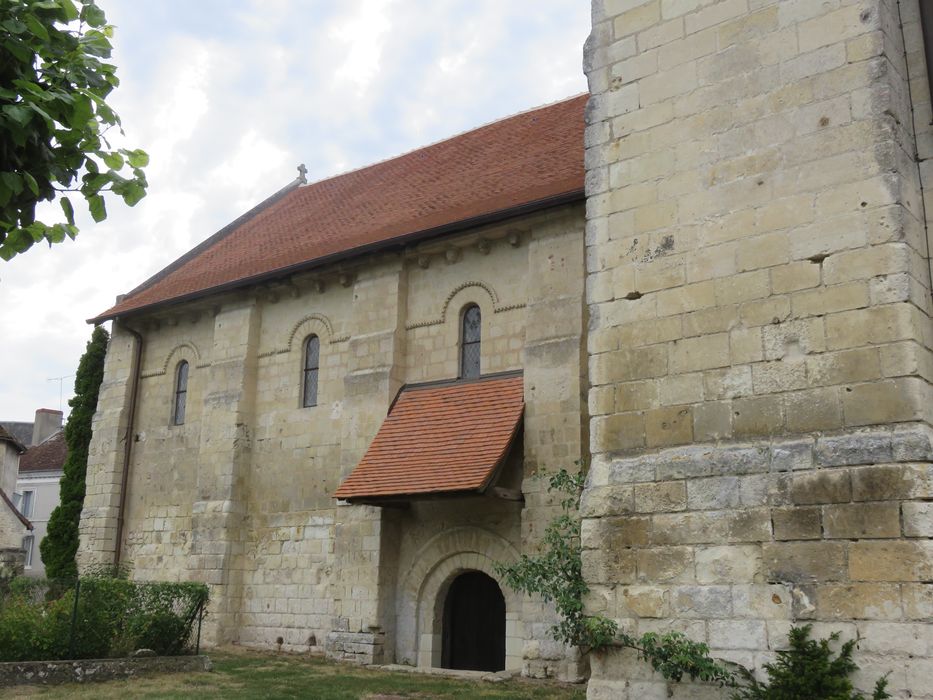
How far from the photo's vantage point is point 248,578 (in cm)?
1669

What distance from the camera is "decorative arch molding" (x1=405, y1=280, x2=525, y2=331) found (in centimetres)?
1448

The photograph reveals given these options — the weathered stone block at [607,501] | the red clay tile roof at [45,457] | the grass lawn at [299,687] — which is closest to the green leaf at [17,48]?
the weathered stone block at [607,501]

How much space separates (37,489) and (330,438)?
2259cm

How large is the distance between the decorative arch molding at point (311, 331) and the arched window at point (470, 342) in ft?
7.75

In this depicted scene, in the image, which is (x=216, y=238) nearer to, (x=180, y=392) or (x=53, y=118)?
(x=180, y=392)

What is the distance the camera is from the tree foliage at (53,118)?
14.8ft

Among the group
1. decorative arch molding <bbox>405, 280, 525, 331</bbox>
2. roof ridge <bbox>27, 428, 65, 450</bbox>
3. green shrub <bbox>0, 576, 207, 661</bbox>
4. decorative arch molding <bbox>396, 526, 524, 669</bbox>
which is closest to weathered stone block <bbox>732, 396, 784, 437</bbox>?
decorative arch molding <bbox>396, 526, 524, 669</bbox>

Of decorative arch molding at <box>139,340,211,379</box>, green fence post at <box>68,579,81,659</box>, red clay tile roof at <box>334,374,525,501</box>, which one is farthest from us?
decorative arch molding at <box>139,340,211,379</box>

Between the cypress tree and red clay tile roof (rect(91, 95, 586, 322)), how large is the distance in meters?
1.68

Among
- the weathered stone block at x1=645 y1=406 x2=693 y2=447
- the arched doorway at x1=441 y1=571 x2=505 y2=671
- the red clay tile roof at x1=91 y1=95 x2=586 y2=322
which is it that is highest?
the red clay tile roof at x1=91 y1=95 x2=586 y2=322

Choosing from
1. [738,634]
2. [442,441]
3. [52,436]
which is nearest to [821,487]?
[738,634]

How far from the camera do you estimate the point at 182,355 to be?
19203 mm

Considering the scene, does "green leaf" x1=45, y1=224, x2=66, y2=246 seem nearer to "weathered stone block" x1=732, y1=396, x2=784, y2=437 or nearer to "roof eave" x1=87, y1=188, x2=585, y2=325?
"weathered stone block" x1=732, y1=396, x2=784, y2=437

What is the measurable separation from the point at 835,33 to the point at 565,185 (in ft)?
21.2
